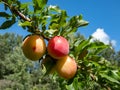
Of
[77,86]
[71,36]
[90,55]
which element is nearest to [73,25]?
[71,36]

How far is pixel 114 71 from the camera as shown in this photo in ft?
5.20

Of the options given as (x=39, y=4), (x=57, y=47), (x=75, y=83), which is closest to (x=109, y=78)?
(x=75, y=83)

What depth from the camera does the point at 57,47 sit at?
154 centimetres

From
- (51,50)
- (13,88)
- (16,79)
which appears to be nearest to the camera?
(51,50)

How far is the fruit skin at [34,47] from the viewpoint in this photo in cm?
153

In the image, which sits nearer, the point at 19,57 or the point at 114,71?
the point at 114,71

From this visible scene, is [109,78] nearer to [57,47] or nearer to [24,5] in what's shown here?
[57,47]

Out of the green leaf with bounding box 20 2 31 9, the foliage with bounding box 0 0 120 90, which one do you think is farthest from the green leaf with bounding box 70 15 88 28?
the green leaf with bounding box 20 2 31 9

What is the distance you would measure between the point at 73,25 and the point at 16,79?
3594 cm

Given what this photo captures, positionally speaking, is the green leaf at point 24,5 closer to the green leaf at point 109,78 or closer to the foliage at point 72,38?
the foliage at point 72,38

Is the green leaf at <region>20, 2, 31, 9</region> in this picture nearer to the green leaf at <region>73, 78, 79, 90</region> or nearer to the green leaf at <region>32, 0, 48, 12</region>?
the green leaf at <region>32, 0, 48, 12</region>

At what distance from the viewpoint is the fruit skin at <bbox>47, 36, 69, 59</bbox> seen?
1.52m

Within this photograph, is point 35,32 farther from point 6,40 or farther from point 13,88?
point 6,40

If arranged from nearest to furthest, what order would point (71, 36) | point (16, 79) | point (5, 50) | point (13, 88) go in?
1. point (71, 36)
2. point (16, 79)
3. point (13, 88)
4. point (5, 50)
